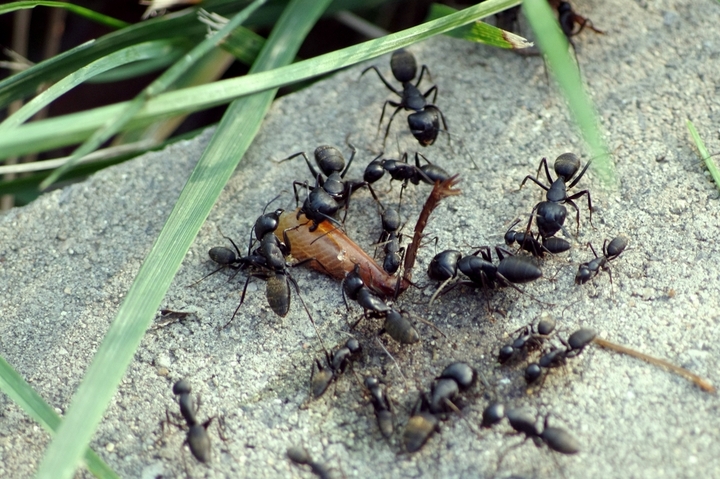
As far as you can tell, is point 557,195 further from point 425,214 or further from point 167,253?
point 167,253

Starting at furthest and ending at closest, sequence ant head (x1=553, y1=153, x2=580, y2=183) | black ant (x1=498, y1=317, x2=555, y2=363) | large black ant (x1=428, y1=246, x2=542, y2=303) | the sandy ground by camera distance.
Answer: ant head (x1=553, y1=153, x2=580, y2=183) < large black ant (x1=428, y1=246, x2=542, y2=303) < black ant (x1=498, y1=317, x2=555, y2=363) < the sandy ground

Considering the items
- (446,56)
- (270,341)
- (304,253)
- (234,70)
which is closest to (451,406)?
(270,341)

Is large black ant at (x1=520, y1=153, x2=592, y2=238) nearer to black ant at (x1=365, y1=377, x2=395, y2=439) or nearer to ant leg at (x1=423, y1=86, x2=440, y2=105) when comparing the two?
ant leg at (x1=423, y1=86, x2=440, y2=105)

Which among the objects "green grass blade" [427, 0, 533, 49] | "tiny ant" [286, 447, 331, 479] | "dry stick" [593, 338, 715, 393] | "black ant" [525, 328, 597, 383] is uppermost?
"green grass blade" [427, 0, 533, 49]

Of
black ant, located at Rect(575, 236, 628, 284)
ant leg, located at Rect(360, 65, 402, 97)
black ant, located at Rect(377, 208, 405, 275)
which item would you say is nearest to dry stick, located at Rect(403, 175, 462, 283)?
black ant, located at Rect(377, 208, 405, 275)

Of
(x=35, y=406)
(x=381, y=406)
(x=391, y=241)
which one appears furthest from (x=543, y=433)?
(x=35, y=406)

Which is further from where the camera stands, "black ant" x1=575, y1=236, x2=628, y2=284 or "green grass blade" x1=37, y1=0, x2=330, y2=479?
"black ant" x1=575, y1=236, x2=628, y2=284

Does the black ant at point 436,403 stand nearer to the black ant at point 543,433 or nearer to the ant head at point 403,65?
the black ant at point 543,433

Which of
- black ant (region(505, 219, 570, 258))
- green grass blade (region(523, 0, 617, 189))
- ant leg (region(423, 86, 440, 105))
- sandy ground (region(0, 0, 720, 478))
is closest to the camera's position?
green grass blade (region(523, 0, 617, 189))
